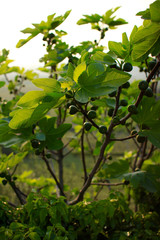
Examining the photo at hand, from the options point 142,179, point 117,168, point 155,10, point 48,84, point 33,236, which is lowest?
point 117,168

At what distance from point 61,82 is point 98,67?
11cm

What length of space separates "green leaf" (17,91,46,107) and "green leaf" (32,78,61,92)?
0.01 m

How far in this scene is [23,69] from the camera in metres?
2.10

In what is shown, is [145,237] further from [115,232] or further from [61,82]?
[61,82]

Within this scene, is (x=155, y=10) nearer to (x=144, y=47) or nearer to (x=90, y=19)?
(x=144, y=47)

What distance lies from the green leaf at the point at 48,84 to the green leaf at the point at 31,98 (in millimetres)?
15

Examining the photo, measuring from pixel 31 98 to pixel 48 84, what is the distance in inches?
2.2

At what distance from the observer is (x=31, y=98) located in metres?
0.55

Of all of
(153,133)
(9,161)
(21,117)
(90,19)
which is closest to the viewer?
(21,117)

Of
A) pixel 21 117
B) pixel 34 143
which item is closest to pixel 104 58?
pixel 21 117

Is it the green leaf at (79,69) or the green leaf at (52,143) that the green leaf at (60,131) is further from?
the green leaf at (79,69)

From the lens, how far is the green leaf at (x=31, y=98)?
0.55 meters

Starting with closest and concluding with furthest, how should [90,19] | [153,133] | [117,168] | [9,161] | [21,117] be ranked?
[21,117] → [153,133] → [9,161] → [117,168] → [90,19]

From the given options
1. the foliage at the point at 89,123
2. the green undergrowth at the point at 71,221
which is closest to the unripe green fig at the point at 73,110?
the foliage at the point at 89,123
